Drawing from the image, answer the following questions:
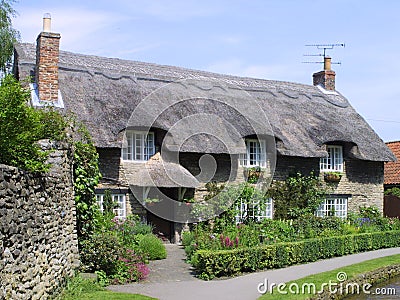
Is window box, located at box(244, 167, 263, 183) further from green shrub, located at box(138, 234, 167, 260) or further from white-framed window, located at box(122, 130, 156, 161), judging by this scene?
green shrub, located at box(138, 234, 167, 260)

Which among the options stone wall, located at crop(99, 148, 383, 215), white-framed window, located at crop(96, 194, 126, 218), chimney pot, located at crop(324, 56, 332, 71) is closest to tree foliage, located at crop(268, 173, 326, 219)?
stone wall, located at crop(99, 148, 383, 215)

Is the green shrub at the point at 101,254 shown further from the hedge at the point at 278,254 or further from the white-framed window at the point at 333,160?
the white-framed window at the point at 333,160

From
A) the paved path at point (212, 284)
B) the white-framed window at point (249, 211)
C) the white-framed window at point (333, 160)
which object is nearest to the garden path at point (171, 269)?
the paved path at point (212, 284)

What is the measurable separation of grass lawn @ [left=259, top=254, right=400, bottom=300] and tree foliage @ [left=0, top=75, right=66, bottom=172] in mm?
5173

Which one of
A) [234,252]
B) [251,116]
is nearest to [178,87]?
[251,116]

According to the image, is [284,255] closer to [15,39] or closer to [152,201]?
[152,201]

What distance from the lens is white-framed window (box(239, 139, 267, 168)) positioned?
2169cm

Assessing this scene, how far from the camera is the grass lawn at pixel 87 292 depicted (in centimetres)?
1025

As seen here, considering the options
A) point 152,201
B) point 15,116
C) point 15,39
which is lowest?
point 152,201

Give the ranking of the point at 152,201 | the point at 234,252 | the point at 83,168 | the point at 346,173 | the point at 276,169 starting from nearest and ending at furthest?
the point at 83,168, the point at 234,252, the point at 152,201, the point at 276,169, the point at 346,173

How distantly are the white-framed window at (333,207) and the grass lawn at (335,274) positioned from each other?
5624 millimetres

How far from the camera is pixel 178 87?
22484mm

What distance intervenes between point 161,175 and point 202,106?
3.95 m

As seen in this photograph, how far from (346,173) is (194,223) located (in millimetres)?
8114
